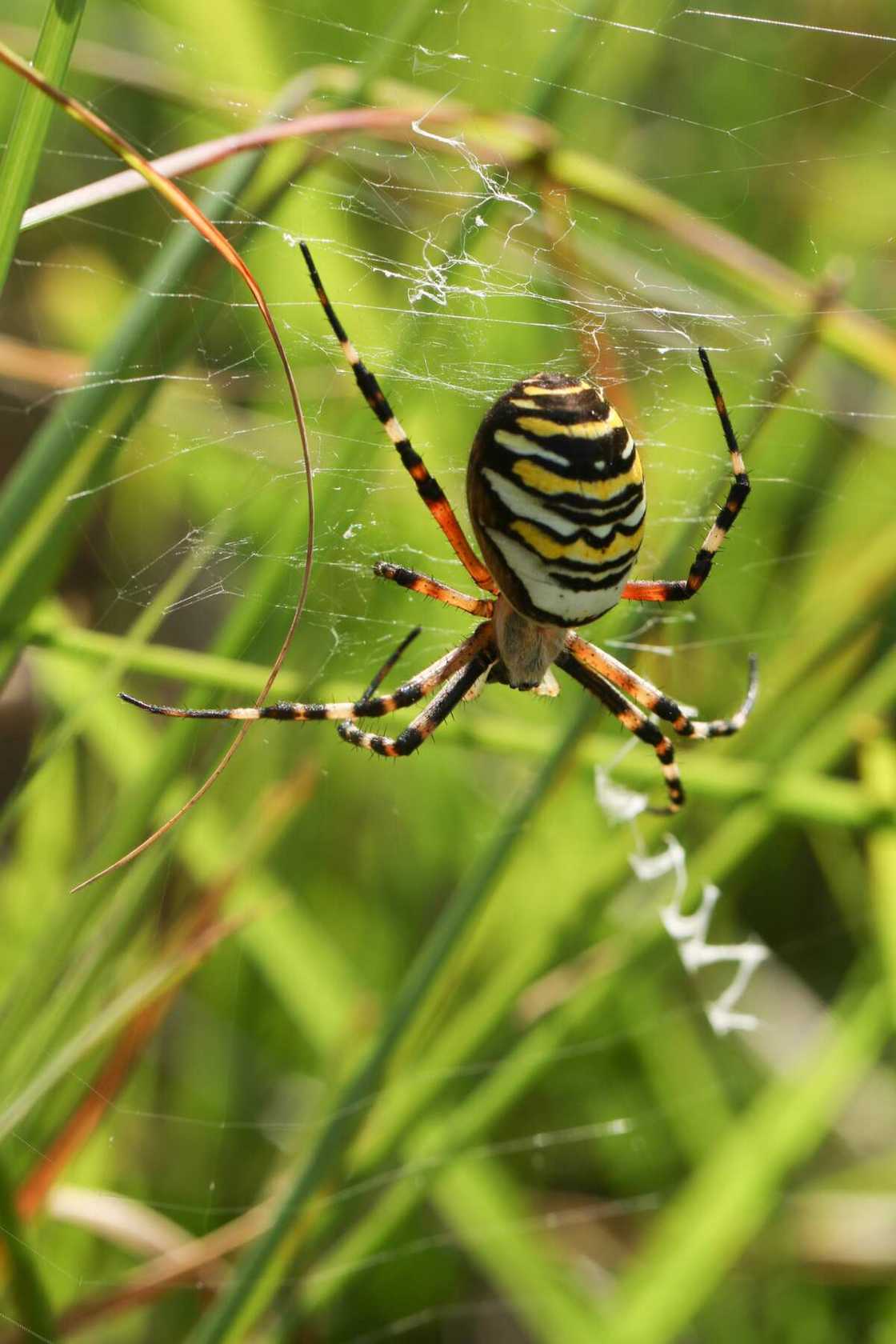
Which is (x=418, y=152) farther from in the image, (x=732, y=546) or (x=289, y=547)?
(x=732, y=546)

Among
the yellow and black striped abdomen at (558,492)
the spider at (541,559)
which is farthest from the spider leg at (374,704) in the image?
the yellow and black striped abdomen at (558,492)

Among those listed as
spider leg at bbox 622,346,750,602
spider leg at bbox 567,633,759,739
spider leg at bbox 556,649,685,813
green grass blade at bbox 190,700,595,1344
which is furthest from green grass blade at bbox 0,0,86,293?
spider leg at bbox 567,633,759,739

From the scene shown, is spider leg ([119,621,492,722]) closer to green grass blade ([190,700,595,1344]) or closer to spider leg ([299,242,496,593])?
spider leg ([299,242,496,593])

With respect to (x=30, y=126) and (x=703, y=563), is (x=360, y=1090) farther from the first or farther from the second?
(x=30, y=126)

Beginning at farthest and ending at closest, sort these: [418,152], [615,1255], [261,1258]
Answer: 1. [615,1255]
2. [418,152]
3. [261,1258]

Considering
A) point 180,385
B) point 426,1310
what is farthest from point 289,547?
point 426,1310

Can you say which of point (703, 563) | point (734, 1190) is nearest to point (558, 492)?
point (703, 563)
